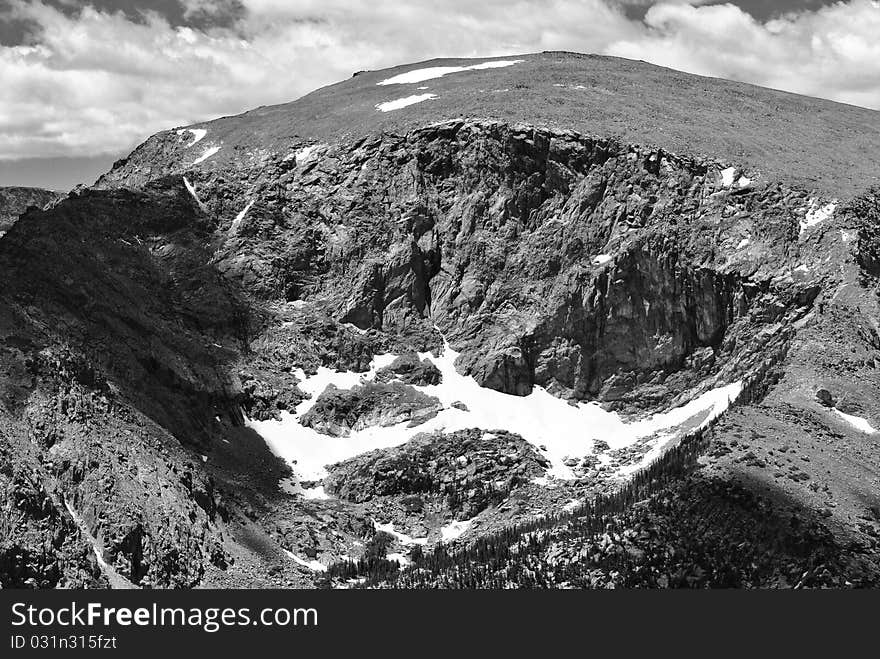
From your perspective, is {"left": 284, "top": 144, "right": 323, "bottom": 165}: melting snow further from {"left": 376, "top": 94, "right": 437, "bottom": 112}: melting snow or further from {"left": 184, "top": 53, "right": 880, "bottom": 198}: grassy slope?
{"left": 376, "top": 94, "right": 437, "bottom": 112}: melting snow

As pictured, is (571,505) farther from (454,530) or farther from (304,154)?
(304,154)

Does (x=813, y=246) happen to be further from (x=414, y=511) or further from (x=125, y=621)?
(x=125, y=621)

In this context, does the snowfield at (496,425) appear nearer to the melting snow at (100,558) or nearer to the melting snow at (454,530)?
the melting snow at (454,530)

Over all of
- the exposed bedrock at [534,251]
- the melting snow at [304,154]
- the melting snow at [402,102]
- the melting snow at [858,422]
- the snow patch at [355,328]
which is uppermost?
the melting snow at [402,102]

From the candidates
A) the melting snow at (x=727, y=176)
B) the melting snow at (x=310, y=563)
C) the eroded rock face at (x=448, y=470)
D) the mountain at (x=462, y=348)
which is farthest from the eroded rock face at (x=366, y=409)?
the melting snow at (x=727, y=176)

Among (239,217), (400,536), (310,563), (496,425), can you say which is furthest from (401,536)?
(239,217)

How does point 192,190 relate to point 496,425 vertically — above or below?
above
